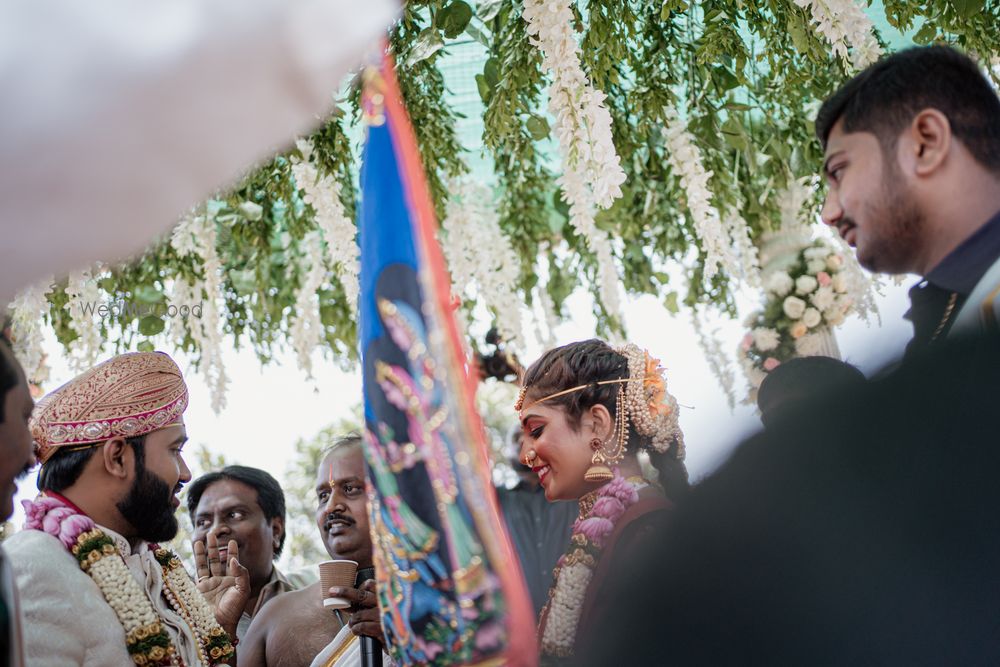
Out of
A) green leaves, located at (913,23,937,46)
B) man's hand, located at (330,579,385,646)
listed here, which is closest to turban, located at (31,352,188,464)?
man's hand, located at (330,579,385,646)

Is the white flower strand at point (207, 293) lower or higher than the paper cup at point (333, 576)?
higher

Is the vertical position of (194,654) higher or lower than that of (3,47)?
lower

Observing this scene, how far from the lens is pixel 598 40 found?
3.55 meters

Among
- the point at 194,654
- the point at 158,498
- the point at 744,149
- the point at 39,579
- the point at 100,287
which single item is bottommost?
the point at 194,654

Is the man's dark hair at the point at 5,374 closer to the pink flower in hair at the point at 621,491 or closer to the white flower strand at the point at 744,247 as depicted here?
the pink flower in hair at the point at 621,491

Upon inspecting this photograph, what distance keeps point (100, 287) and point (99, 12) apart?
4.21m

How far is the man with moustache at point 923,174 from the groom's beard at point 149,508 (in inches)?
88.6

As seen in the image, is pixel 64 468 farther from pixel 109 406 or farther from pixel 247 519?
pixel 247 519

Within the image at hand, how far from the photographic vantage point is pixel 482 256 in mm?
4887

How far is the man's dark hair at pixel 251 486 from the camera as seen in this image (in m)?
4.76

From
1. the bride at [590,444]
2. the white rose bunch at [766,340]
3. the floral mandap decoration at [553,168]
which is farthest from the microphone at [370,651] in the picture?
the white rose bunch at [766,340]

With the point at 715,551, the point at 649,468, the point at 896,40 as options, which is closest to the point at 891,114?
the point at 715,551

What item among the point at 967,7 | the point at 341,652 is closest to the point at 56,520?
the point at 341,652

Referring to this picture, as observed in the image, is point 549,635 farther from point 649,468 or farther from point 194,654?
point 194,654
